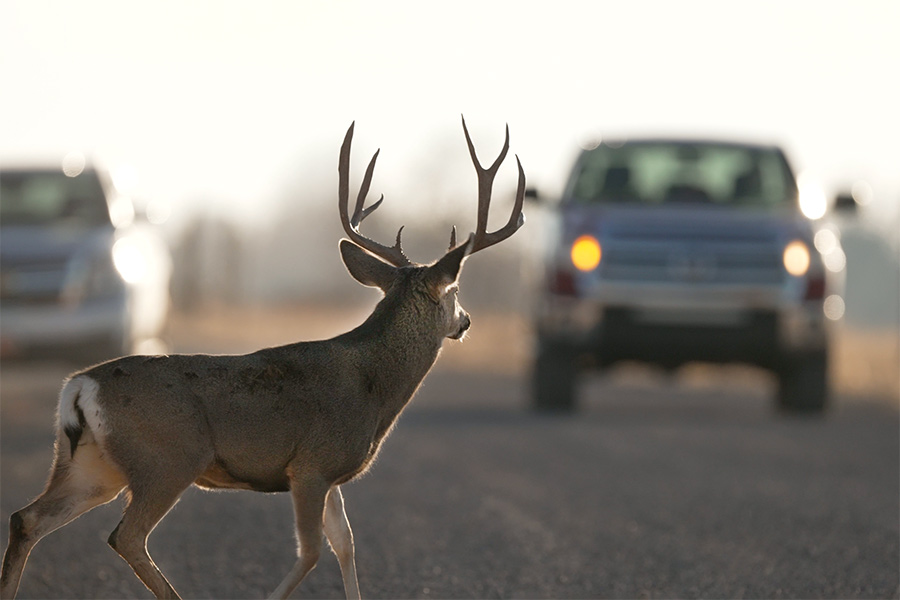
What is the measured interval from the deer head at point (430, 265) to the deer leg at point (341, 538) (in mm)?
821

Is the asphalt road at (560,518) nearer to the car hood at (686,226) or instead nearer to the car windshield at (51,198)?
the car hood at (686,226)

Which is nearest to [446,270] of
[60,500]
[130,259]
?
[60,500]

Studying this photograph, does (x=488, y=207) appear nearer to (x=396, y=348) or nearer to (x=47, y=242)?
(x=396, y=348)

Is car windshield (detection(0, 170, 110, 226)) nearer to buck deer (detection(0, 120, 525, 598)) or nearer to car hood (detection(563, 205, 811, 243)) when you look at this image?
car hood (detection(563, 205, 811, 243))

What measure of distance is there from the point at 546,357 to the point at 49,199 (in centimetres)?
571

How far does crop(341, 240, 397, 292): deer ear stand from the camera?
6.78 meters

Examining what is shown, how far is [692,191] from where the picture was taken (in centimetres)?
1527

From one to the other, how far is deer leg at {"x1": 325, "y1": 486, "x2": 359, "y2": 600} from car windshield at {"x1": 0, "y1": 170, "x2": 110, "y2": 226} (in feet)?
34.7

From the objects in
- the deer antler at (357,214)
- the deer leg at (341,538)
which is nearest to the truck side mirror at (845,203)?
the deer antler at (357,214)

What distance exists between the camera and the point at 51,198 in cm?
1709

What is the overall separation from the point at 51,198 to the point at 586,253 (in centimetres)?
596

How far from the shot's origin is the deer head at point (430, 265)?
6418 millimetres

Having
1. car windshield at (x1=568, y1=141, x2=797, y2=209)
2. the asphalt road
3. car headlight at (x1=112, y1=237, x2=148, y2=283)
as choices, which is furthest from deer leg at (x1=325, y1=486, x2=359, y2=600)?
car headlight at (x1=112, y1=237, x2=148, y2=283)

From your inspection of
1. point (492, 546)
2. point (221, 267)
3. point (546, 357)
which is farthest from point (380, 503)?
point (221, 267)
